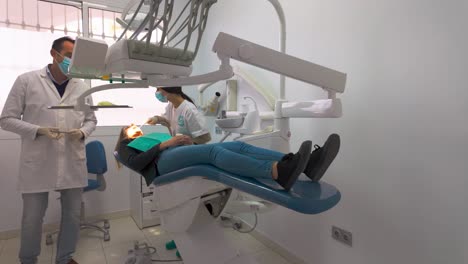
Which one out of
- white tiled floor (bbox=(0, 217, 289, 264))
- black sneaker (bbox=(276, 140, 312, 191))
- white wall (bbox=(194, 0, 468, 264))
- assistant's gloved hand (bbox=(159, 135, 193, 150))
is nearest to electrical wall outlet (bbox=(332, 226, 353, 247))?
white wall (bbox=(194, 0, 468, 264))

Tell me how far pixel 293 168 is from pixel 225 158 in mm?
314

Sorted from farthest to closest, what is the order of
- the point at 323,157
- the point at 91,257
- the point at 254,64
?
the point at 91,257
the point at 323,157
the point at 254,64

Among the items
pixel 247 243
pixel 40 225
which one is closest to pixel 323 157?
pixel 247 243

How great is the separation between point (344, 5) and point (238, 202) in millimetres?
1390

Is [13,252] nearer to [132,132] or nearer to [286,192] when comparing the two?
[132,132]

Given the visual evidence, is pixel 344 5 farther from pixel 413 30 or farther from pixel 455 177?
pixel 455 177

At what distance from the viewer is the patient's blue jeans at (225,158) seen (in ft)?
3.68

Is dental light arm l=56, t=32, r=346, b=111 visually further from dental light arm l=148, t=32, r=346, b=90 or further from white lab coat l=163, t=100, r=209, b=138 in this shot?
white lab coat l=163, t=100, r=209, b=138

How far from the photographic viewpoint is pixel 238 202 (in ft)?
5.85

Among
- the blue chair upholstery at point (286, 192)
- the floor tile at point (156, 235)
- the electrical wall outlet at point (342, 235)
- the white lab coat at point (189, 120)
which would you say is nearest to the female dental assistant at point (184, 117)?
the white lab coat at point (189, 120)

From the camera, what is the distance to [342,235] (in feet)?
5.83

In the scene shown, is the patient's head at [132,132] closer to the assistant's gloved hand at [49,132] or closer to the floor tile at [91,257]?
the assistant's gloved hand at [49,132]

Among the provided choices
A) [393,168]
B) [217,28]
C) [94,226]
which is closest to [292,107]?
[393,168]

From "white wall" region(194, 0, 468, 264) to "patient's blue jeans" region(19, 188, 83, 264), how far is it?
5.37 ft
